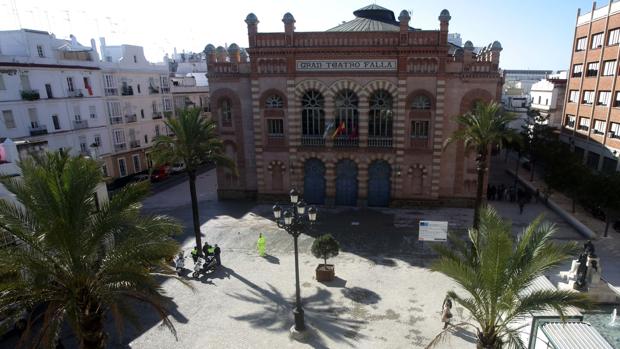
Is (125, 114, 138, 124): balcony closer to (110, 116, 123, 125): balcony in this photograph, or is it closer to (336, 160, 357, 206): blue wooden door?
(110, 116, 123, 125): balcony

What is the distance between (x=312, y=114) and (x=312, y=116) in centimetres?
16

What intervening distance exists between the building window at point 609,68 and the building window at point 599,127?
4244 millimetres

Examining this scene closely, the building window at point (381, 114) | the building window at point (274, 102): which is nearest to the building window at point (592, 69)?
the building window at point (381, 114)

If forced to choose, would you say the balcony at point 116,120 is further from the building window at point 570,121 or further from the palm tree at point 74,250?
the building window at point 570,121

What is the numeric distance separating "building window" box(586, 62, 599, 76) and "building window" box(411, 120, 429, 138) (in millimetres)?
20219

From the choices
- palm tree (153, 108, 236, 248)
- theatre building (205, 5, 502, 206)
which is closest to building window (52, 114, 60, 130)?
theatre building (205, 5, 502, 206)

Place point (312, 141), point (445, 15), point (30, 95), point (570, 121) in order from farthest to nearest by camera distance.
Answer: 1. point (570, 121)
2. point (30, 95)
3. point (312, 141)
4. point (445, 15)

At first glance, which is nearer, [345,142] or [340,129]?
[340,129]

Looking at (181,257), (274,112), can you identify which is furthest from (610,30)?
(181,257)

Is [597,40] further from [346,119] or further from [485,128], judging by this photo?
[346,119]

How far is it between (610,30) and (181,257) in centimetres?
3962

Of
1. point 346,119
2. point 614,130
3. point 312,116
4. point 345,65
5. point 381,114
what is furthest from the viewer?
point 614,130

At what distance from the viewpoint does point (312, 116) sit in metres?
30.3

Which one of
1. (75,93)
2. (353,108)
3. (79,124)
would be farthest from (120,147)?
(353,108)
